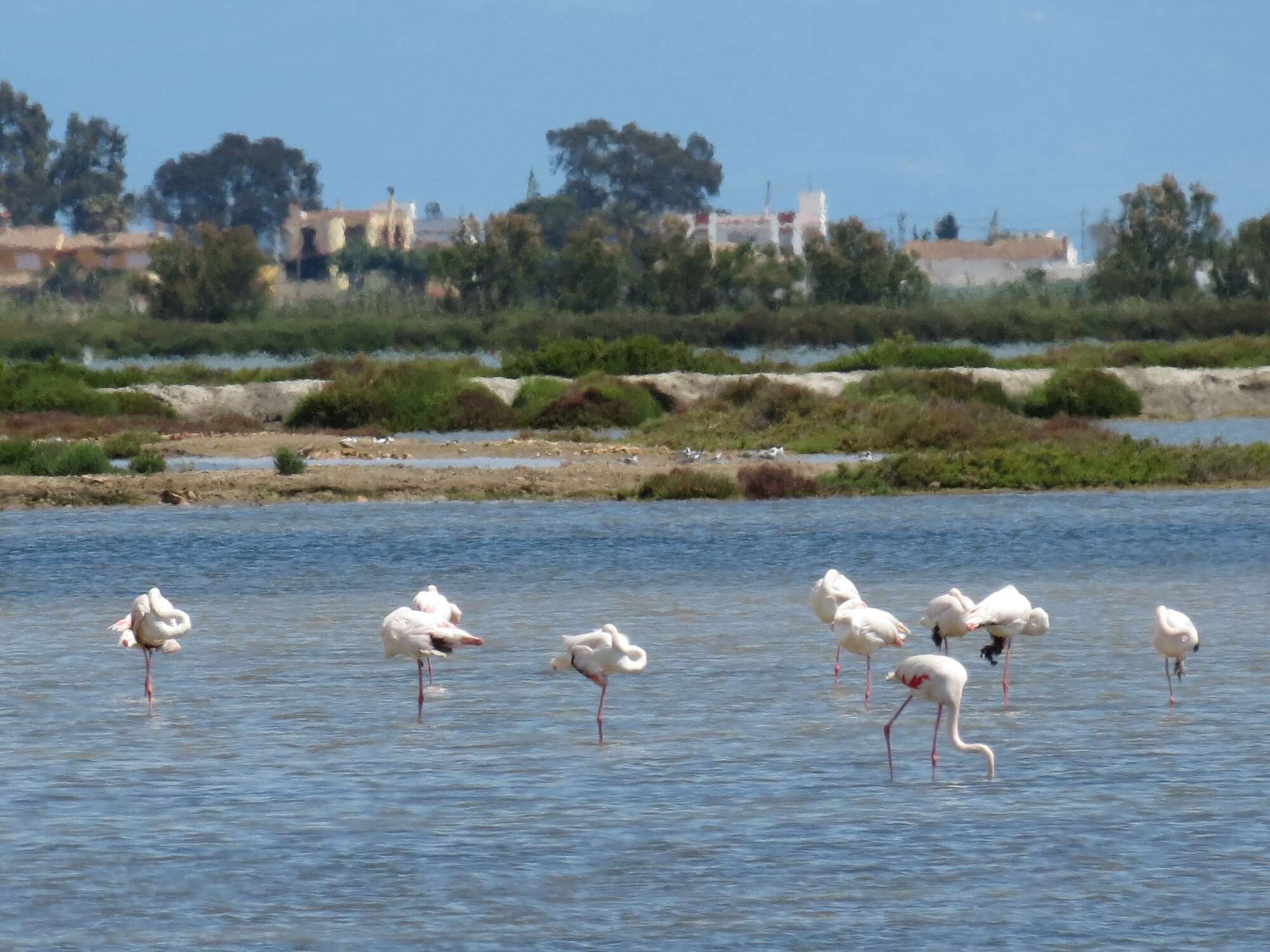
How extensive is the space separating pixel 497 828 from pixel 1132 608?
11.0 meters

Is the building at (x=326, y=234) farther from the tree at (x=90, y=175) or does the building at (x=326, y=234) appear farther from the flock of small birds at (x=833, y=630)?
the flock of small birds at (x=833, y=630)

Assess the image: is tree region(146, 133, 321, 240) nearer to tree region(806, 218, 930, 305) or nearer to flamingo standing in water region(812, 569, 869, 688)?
tree region(806, 218, 930, 305)

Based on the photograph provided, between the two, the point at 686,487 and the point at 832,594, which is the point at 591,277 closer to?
the point at 686,487

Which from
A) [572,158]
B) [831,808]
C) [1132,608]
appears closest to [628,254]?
[572,158]

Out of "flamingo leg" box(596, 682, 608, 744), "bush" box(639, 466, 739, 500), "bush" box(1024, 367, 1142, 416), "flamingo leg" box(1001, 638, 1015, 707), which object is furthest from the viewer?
"bush" box(1024, 367, 1142, 416)

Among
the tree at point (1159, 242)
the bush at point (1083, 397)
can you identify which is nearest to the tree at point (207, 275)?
the tree at point (1159, 242)

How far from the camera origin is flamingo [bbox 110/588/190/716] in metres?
15.2

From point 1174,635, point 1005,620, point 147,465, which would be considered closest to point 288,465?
point 147,465

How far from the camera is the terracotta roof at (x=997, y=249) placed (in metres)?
162

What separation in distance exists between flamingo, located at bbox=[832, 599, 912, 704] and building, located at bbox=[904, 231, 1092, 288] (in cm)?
13916

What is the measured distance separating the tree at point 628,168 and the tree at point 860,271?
237 feet

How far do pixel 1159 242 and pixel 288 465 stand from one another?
2802 inches

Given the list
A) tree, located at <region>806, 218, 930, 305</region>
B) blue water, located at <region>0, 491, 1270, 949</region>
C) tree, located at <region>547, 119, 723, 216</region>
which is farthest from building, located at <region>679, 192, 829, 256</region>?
blue water, located at <region>0, 491, 1270, 949</region>

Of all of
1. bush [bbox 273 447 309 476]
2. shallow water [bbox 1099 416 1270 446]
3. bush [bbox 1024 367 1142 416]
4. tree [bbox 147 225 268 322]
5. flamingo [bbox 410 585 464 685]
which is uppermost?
tree [bbox 147 225 268 322]
